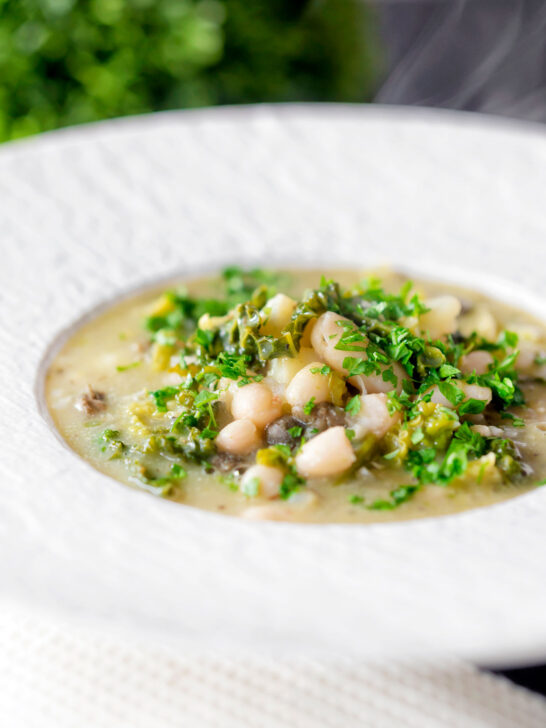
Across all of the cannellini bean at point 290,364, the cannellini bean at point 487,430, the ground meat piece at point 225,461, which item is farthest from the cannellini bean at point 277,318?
the cannellini bean at point 487,430

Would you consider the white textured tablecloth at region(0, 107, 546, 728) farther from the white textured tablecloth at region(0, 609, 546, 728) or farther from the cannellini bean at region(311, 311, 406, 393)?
the cannellini bean at region(311, 311, 406, 393)

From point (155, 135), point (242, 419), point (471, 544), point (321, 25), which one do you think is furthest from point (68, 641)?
point (321, 25)

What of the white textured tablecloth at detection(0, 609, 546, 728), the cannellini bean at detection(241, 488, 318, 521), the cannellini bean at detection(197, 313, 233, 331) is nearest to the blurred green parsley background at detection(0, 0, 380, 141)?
the cannellini bean at detection(197, 313, 233, 331)

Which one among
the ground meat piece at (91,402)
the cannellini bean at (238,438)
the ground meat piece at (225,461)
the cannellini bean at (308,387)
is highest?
the cannellini bean at (308,387)

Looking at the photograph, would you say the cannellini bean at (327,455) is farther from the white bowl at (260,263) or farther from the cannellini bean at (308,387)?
the white bowl at (260,263)

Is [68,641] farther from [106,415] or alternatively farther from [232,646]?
[106,415]

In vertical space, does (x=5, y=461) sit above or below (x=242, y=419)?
below

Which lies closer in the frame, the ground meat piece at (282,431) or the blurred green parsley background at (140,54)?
the ground meat piece at (282,431)
